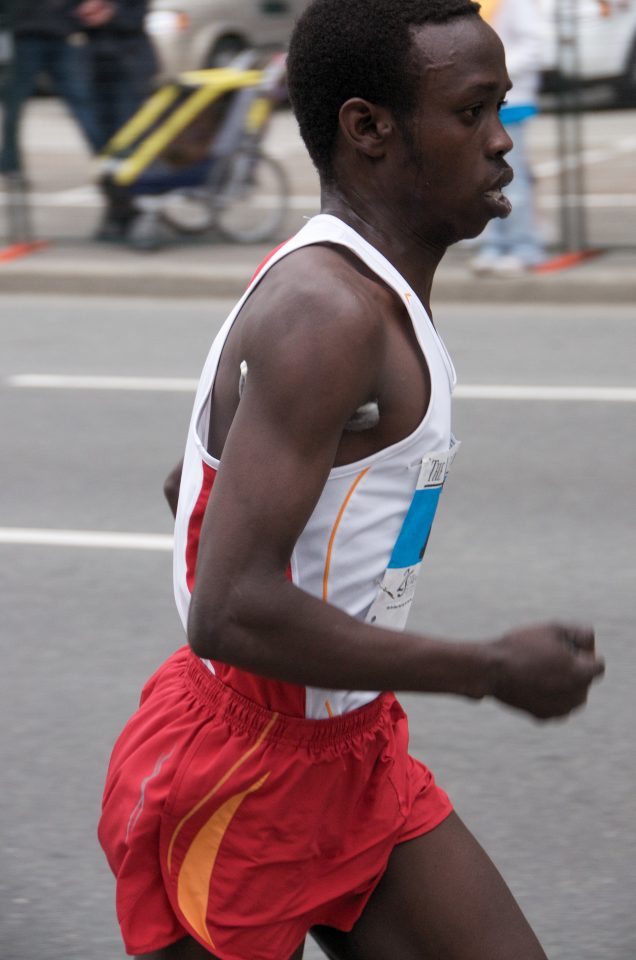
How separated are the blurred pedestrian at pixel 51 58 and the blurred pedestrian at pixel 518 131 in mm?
3041

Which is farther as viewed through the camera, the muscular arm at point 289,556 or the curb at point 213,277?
the curb at point 213,277

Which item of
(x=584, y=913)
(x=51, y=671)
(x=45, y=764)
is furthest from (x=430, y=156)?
(x=51, y=671)

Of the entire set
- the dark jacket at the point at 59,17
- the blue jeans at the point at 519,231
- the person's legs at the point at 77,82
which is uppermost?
the dark jacket at the point at 59,17

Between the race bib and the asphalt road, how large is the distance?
1434mm

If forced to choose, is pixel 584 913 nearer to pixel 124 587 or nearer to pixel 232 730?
pixel 232 730

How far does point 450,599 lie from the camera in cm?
525

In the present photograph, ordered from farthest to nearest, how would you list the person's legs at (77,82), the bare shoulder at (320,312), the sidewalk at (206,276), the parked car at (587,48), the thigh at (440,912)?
1. the person's legs at (77,82)
2. the parked car at (587,48)
3. the sidewalk at (206,276)
4. the thigh at (440,912)
5. the bare shoulder at (320,312)

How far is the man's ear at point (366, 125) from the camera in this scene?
2.04 m

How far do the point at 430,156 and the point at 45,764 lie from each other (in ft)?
8.37

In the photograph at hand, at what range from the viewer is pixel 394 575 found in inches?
85.9

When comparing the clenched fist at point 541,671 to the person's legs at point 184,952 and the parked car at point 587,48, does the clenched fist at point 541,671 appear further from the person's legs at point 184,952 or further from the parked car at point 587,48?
the parked car at point 587,48

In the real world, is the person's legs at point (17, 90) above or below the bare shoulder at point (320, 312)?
below

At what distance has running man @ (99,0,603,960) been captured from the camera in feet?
6.40

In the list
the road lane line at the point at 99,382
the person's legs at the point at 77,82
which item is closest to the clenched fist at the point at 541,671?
the road lane line at the point at 99,382
